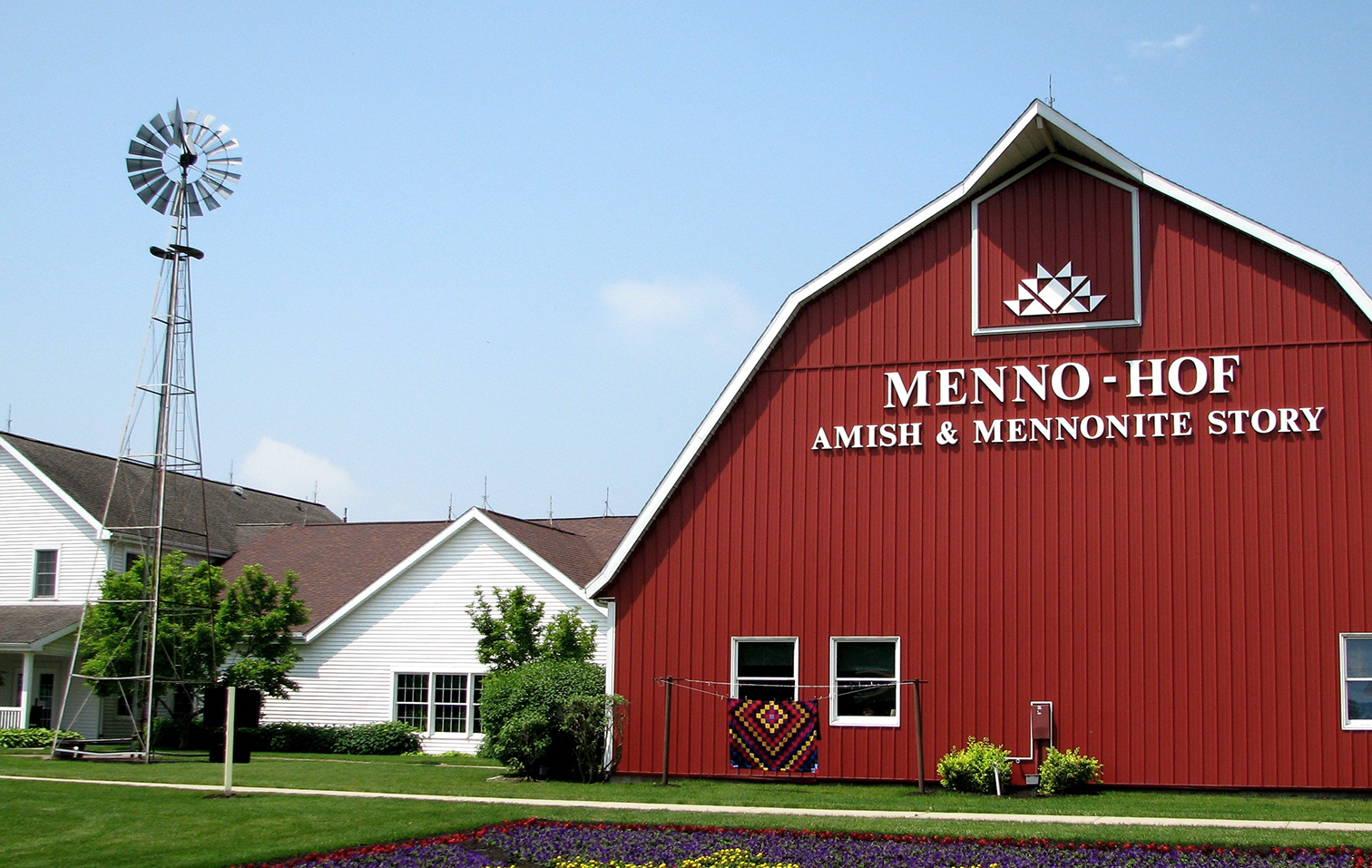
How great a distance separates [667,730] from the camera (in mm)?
20297

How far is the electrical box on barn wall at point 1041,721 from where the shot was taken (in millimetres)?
18891

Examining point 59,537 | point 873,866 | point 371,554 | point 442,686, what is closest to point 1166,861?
point 873,866

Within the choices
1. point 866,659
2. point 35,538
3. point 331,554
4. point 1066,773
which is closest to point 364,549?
point 331,554

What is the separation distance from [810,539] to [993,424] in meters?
3.39

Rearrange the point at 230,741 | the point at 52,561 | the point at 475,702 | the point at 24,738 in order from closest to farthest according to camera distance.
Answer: the point at 230,741, the point at 475,702, the point at 24,738, the point at 52,561

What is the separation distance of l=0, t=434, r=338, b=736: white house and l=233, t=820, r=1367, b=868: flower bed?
22066mm

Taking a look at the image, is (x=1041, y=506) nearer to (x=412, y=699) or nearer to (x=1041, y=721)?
(x=1041, y=721)

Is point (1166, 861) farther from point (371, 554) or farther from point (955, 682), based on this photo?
point (371, 554)

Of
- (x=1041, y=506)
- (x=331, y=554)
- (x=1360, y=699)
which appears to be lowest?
(x=1360, y=699)

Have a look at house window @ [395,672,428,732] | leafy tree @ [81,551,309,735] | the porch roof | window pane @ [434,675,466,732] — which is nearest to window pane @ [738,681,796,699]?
window pane @ [434,675,466,732]

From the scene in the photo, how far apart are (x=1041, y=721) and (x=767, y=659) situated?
430 cm

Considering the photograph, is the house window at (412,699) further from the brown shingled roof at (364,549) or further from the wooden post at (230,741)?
the wooden post at (230,741)

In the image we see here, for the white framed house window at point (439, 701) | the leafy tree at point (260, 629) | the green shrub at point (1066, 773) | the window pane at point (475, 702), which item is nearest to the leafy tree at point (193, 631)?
the leafy tree at point (260, 629)

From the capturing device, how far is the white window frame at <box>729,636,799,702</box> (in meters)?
20.4
